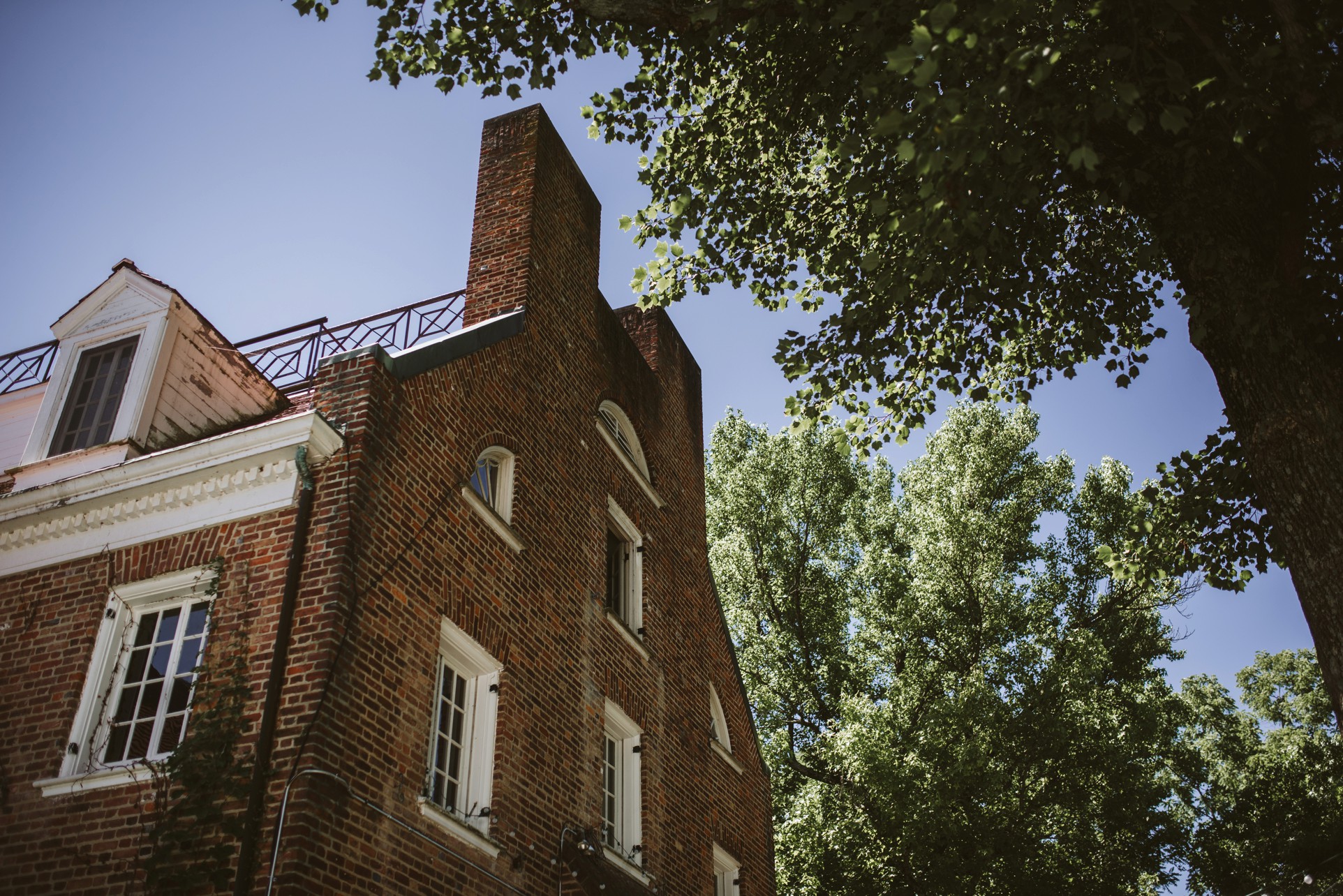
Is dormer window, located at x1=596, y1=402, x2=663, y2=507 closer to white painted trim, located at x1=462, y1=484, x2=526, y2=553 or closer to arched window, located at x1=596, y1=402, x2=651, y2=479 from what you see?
arched window, located at x1=596, y1=402, x2=651, y2=479

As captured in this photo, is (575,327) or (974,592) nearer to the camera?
(575,327)

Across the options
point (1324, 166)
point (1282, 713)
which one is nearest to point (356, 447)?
point (1324, 166)

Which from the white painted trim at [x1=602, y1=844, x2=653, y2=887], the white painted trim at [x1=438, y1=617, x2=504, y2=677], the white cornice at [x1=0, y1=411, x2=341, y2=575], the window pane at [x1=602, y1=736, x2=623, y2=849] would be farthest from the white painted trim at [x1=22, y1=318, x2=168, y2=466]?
the white painted trim at [x1=602, y1=844, x2=653, y2=887]

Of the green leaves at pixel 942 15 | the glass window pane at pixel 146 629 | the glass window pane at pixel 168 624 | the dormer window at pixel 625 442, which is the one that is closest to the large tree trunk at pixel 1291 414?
the green leaves at pixel 942 15

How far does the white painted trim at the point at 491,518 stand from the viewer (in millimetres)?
→ 8867

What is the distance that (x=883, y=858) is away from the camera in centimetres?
1703

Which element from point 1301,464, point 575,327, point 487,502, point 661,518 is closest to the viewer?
point 1301,464

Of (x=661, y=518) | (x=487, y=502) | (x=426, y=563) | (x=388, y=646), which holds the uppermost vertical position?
(x=661, y=518)

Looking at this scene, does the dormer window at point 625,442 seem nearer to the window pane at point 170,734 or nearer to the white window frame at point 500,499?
the white window frame at point 500,499

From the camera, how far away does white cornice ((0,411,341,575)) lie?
7.63 m

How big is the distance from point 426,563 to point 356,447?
116cm

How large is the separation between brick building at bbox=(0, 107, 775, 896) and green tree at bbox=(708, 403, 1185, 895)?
19.6ft

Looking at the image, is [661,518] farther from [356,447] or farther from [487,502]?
[356,447]

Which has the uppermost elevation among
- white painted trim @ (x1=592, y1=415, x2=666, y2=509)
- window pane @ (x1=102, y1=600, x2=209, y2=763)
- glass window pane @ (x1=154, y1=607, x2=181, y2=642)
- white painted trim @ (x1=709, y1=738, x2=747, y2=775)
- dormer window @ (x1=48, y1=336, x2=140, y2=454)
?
white painted trim @ (x1=592, y1=415, x2=666, y2=509)
